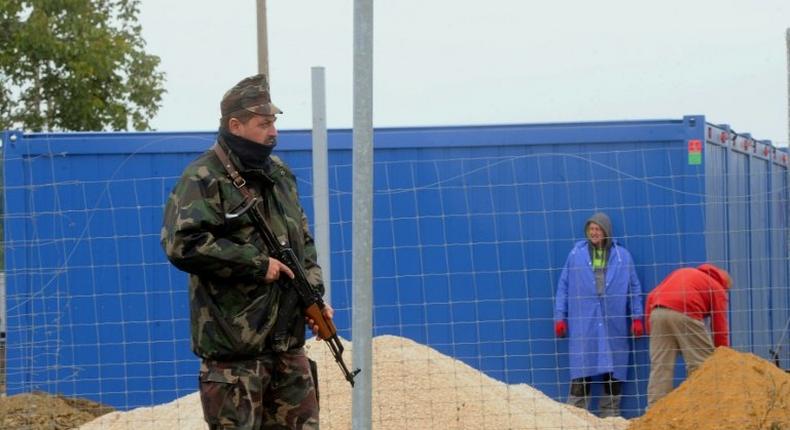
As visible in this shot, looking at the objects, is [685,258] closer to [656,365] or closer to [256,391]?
[656,365]

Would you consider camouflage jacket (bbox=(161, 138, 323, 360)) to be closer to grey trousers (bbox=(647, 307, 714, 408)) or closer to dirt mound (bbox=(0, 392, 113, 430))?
dirt mound (bbox=(0, 392, 113, 430))

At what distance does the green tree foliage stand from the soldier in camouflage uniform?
1420 cm

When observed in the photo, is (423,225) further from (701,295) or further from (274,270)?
(274,270)

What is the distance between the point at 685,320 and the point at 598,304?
3.22 ft

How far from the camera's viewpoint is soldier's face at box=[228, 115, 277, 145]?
5.58 metres


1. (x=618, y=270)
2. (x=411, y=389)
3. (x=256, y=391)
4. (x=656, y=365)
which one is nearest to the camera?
(x=256, y=391)

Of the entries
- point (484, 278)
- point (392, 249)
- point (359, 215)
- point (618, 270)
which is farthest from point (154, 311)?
point (359, 215)

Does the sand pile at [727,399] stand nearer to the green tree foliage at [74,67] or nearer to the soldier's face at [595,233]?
the soldier's face at [595,233]

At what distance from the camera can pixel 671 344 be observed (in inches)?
A: 386

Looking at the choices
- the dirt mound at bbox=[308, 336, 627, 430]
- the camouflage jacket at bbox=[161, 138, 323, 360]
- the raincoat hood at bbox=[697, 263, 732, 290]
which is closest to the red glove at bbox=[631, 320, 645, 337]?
the raincoat hood at bbox=[697, 263, 732, 290]

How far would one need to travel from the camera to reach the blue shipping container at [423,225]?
1061 centimetres

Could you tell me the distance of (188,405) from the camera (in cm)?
879

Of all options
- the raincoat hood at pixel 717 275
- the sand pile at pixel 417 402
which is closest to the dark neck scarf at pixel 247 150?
the sand pile at pixel 417 402

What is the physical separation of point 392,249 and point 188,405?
2.72 m
